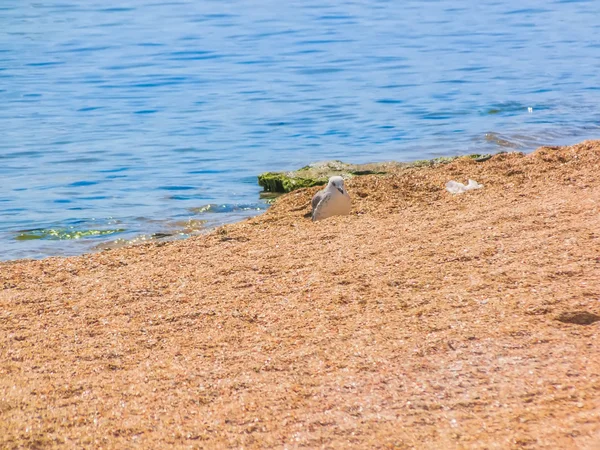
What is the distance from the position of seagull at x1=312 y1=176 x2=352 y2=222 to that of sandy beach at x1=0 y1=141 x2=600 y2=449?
1.53 feet

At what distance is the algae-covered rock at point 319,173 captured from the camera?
916cm

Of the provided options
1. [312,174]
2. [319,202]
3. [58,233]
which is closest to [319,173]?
[312,174]

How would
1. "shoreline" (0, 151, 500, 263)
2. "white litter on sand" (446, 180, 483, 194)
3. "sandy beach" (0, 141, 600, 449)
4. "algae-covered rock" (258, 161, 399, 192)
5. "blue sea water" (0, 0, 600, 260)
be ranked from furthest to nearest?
"blue sea water" (0, 0, 600, 260), "algae-covered rock" (258, 161, 399, 192), "shoreline" (0, 151, 500, 263), "white litter on sand" (446, 180, 483, 194), "sandy beach" (0, 141, 600, 449)

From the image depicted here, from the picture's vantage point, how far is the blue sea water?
9523 millimetres

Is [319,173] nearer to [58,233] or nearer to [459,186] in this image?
[459,186]

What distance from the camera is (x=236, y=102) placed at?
14.6 metres

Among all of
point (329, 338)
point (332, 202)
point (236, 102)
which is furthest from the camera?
point (236, 102)

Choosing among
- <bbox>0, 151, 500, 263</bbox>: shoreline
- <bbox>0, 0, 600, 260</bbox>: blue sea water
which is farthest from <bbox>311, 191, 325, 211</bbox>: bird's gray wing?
<bbox>0, 0, 600, 260</bbox>: blue sea water

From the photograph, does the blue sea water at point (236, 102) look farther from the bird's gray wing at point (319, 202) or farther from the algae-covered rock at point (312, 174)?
the bird's gray wing at point (319, 202)

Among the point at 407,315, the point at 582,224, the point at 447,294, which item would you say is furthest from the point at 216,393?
the point at 582,224

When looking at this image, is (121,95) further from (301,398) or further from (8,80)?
(301,398)

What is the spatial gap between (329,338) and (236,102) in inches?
416

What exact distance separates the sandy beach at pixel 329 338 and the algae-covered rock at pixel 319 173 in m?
2.56

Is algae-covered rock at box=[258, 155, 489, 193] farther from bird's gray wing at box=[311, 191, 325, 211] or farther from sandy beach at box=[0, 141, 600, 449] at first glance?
sandy beach at box=[0, 141, 600, 449]
